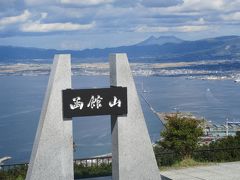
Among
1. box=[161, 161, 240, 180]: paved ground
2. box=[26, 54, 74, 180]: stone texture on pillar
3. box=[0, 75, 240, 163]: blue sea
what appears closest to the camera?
box=[26, 54, 74, 180]: stone texture on pillar

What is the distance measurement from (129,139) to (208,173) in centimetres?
268

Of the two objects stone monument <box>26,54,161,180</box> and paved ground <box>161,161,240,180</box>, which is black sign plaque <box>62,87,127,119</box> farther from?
paved ground <box>161,161,240,180</box>

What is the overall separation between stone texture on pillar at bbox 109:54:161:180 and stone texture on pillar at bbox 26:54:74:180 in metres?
0.92

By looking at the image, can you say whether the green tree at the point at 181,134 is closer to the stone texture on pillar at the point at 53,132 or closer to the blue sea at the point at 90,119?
the stone texture on pillar at the point at 53,132

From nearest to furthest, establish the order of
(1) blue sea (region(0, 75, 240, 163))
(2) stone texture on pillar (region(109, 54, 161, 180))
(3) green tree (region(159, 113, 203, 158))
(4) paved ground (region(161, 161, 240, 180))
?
(2) stone texture on pillar (region(109, 54, 161, 180)), (4) paved ground (region(161, 161, 240, 180)), (3) green tree (region(159, 113, 203, 158)), (1) blue sea (region(0, 75, 240, 163))

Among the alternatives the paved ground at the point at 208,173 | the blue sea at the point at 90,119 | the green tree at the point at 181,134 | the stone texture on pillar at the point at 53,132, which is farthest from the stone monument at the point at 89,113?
the blue sea at the point at 90,119

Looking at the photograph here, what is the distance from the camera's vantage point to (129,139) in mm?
8531

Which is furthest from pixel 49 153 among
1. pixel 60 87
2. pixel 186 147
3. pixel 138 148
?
pixel 186 147

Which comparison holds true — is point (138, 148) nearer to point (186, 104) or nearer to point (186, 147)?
point (186, 147)

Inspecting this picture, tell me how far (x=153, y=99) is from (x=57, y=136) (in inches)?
3080

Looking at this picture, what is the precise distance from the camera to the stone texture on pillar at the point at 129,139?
841 centimetres

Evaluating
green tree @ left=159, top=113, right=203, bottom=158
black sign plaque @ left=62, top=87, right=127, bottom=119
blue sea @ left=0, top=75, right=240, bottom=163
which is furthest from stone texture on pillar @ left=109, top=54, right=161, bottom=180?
blue sea @ left=0, top=75, right=240, bottom=163

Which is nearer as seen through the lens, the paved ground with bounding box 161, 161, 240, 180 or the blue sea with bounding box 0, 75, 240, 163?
the paved ground with bounding box 161, 161, 240, 180

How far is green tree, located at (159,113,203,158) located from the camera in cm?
1141
